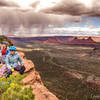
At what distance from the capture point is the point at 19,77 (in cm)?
967

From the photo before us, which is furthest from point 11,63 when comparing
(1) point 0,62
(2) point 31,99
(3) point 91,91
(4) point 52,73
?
(4) point 52,73

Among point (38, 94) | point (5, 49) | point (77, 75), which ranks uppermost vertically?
point (5, 49)

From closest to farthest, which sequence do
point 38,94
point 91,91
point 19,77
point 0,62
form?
1. point 19,77
2. point 38,94
3. point 0,62
4. point 91,91

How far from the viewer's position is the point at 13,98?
24.8 ft

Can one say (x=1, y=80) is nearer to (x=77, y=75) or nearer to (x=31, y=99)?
(x=31, y=99)

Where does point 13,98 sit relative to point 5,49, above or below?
below

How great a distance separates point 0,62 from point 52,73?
18334cm

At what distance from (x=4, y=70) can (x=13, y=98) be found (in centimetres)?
580

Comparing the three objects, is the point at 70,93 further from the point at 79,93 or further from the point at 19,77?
the point at 19,77

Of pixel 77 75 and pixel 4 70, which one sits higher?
pixel 4 70

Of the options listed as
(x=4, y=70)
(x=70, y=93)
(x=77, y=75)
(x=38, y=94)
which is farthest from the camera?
(x=77, y=75)

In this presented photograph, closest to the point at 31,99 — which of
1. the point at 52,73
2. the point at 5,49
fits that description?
the point at 5,49

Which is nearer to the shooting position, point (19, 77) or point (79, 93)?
point (19, 77)

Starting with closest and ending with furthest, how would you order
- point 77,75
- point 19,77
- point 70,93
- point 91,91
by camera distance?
point 19,77 → point 70,93 → point 91,91 → point 77,75
